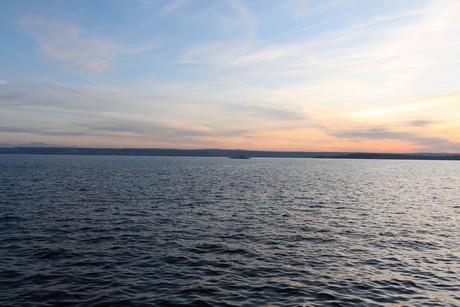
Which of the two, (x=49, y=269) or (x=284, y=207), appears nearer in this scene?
(x=49, y=269)

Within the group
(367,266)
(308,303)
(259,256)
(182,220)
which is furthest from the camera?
(182,220)

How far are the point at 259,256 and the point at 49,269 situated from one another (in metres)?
17.3

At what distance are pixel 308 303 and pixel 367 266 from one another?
32.6 feet

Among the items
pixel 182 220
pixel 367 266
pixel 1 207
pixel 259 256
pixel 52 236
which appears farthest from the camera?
pixel 1 207

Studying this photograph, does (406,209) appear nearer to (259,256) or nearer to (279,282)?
(259,256)

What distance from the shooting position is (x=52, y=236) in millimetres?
36250

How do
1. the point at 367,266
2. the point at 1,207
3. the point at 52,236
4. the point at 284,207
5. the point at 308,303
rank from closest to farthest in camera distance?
the point at 308,303 < the point at 367,266 < the point at 52,236 < the point at 1,207 < the point at 284,207

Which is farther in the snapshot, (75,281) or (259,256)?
(259,256)

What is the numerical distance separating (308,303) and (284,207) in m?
38.1

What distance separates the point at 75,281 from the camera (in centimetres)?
2419

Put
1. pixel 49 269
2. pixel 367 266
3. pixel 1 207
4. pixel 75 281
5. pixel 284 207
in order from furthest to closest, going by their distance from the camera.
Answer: pixel 284 207 → pixel 1 207 → pixel 367 266 → pixel 49 269 → pixel 75 281

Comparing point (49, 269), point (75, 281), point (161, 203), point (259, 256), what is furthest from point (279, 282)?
point (161, 203)

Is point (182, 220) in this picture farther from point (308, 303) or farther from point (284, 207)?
point (308, 303)

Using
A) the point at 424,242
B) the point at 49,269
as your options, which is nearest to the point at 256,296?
the point at 49,269
